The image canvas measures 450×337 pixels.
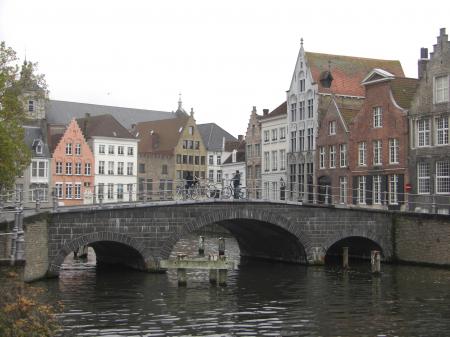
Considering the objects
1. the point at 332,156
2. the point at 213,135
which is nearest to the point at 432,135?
the point at 332,156

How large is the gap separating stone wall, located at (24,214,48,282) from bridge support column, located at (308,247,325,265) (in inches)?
575

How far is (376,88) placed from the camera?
50594mm

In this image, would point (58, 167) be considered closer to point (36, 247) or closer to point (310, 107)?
point (310, 107)

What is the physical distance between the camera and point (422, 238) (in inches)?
1571

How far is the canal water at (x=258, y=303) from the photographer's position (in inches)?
824

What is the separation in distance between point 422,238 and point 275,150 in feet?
98.5

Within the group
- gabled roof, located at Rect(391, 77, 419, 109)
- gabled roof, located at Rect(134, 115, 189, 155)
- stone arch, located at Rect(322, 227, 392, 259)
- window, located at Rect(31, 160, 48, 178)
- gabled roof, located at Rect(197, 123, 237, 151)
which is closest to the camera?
stone arch, located at Rect(322, 227, 392, 259)

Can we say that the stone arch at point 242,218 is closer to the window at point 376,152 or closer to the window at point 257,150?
the window at point 376,152

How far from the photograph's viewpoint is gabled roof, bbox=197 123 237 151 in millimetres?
96500

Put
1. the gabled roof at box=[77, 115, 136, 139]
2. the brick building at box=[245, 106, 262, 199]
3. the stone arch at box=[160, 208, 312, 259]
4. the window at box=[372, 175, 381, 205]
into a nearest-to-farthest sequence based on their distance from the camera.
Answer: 1. the stone arch at box=[160, 208, 312, 259]
2. the window at box=[372, 175, 381, 205]
3. the brick building at box=[245, 106, 262, 199]
4. the gabled roof at box=[77, 115, 136, 139]

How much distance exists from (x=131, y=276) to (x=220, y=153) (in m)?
63.4

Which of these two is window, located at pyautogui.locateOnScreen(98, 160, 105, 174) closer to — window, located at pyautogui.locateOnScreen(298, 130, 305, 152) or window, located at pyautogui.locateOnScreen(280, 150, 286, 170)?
window, located at pyautogui.locateOnScreen(280, 150, 286, 170)

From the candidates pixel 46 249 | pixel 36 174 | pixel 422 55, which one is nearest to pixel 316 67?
pixel 422 55

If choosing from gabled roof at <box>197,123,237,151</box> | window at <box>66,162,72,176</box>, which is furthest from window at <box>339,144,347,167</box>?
gabled roof at <box>197,123,237,151</box>
